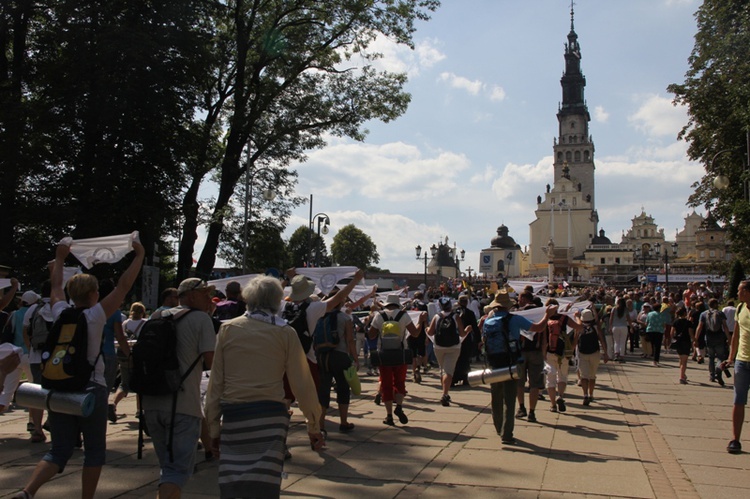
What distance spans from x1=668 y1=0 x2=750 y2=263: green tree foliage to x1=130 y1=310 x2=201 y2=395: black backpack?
25.1 metres

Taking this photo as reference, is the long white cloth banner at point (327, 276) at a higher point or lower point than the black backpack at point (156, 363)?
higher

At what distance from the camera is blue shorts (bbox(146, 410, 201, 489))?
4.53 m

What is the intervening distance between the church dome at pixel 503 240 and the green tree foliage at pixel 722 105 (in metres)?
124

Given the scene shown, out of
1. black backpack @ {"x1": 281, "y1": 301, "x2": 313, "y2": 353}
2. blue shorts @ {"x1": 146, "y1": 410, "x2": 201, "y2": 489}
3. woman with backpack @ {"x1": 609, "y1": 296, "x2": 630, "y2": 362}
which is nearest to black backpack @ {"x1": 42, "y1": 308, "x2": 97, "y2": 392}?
blue shorts @ {"x1": 146, "y1": 410, "x2": 201, "y2": 489}

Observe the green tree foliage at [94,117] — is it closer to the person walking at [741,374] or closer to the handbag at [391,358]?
the handbag at [391,358]

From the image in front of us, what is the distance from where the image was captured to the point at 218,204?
27.8 m

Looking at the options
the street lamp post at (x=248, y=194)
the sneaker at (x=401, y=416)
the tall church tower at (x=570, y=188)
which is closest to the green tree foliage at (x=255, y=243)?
the street lamp post at (x=248, y=194)

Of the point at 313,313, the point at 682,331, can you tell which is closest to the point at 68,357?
the point at 313,313

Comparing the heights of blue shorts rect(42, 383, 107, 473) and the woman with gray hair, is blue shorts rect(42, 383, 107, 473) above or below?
below

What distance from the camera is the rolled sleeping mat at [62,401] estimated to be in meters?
4.65

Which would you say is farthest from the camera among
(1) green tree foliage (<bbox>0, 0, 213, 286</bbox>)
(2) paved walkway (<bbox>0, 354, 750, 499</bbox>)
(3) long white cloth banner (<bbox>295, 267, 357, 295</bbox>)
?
(1) green tree foliage (<bbox>0, 0, 213, 286</bbox>)

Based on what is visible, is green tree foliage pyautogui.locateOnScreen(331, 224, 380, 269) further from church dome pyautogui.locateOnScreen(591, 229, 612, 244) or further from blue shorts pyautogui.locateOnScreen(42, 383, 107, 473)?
blue shorts pyautogui.locateOnScreen(42, 383, 107, 473)

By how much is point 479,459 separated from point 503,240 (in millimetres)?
154979

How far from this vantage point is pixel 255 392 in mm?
4109
